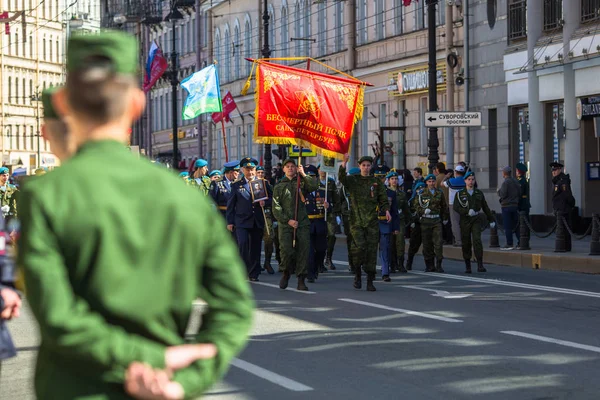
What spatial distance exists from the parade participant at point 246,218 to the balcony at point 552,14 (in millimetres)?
13141

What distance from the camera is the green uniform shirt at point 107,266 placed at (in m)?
3.58

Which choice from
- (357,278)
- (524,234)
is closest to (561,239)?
(524,234)

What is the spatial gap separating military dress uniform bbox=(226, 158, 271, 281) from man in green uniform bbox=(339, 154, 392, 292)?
2.80 meters

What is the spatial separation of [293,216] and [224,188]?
4302 millimetres

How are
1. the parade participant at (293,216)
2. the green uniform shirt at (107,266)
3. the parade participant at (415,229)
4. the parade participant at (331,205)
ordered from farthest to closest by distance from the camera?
the parade participant at (415,229) → the parade participant at (331,205) → the parade participant at (293,216) → the green uniform shirt at (107,266)

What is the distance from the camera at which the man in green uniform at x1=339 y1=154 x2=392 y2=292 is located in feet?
59.4

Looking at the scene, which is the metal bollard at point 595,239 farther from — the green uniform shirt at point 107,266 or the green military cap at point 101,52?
the green military cap at point 101,52

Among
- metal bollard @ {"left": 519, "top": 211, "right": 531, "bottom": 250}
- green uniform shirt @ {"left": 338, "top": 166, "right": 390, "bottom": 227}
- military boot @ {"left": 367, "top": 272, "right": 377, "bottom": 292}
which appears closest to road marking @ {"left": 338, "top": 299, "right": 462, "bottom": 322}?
military boot @ {"left": 367, "top": 272, "right": 377, "bottom": 292}

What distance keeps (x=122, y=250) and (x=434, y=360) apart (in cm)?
732

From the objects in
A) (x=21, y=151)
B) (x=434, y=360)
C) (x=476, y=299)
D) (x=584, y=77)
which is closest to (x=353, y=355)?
(x=434, y=360)

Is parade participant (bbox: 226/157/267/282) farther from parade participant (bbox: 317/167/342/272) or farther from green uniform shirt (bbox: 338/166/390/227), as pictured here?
green uniform shirt (bbox: 338/166/390/227)

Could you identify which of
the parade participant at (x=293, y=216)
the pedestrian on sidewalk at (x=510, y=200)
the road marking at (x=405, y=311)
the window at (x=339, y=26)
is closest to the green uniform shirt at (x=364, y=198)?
the parade participant at (x=293, y=216)

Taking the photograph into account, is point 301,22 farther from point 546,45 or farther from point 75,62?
point 75,62

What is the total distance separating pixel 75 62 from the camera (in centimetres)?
370
